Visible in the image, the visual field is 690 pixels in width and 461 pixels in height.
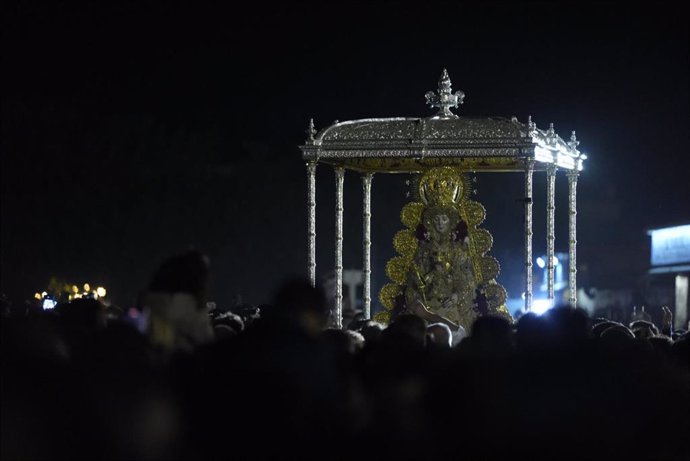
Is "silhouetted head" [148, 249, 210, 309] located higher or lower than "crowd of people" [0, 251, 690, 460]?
higher

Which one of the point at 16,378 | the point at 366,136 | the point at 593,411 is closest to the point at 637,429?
the point at 593,411

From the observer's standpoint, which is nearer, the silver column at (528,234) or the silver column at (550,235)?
the silver column at (528,234)

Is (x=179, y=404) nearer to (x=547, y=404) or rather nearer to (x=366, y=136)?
(x=547, y=404)

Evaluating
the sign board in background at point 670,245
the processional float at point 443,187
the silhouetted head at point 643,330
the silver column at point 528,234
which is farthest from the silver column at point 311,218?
the sign board in background at point 670,245

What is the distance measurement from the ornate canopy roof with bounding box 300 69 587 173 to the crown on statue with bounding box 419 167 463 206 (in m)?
→ 0.67

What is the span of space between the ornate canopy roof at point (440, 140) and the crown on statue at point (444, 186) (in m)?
0.67

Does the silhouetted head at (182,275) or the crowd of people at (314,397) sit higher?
the silhouetted head at (182,275)

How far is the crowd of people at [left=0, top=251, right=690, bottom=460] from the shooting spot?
7.77m

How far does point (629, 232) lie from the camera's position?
38781 millimetres

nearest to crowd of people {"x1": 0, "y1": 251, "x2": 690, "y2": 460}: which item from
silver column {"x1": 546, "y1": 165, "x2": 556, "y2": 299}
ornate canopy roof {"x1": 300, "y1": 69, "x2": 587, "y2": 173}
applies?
ornate canopy roof {"x1": 300, "y1": 69, "x2": 587, "y2": 173}

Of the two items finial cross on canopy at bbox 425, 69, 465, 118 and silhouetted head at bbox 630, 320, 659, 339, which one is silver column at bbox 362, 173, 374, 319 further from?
silhouetted head at bbox 630, 320, 659, 339

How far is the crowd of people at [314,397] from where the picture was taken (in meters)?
7.77

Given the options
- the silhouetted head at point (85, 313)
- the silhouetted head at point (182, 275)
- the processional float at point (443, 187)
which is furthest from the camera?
the processional float at point (443, 187)

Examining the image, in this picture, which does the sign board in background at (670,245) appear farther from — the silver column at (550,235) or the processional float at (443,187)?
the silver column at (550,235)
